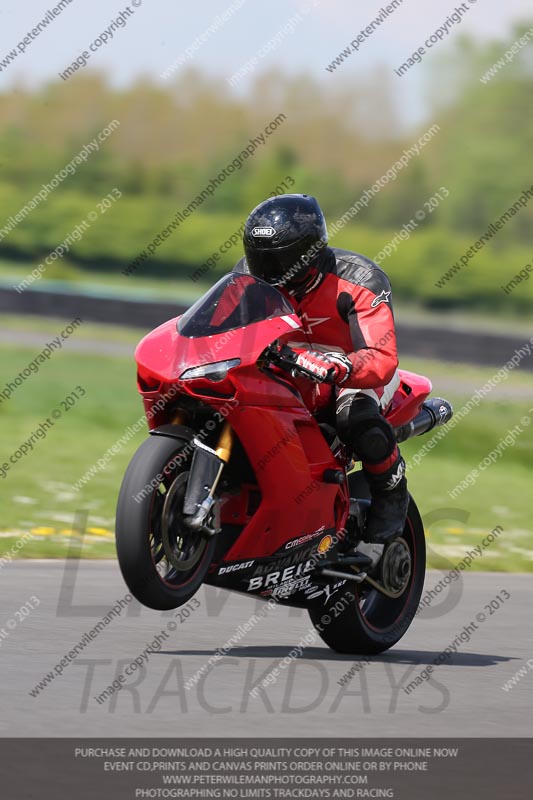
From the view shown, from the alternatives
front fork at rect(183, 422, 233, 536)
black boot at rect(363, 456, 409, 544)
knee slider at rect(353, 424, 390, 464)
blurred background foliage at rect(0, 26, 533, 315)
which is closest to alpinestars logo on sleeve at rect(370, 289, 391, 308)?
knee slider at rect(353, 424, 390, 464)

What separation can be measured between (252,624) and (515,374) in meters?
20.6

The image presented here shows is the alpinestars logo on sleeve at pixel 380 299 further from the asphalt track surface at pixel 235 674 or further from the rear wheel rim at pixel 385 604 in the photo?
the asphalt track surface at pixel 235 674

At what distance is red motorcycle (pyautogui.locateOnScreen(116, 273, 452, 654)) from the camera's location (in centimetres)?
578

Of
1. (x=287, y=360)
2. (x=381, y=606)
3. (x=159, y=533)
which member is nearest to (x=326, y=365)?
(x=287, y=360)

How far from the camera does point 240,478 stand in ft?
20.4

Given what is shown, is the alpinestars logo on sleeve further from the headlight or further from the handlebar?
the headlight

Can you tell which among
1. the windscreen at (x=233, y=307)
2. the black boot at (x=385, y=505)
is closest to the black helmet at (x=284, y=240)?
the windscreen at (x=233, y=307)

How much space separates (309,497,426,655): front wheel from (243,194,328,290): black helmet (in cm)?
139

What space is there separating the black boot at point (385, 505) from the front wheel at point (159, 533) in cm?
113

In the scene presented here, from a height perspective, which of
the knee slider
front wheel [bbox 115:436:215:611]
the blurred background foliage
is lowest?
the blurred background foliage

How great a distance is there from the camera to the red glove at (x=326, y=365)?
20.1ft

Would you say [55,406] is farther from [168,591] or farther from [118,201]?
[118,201]

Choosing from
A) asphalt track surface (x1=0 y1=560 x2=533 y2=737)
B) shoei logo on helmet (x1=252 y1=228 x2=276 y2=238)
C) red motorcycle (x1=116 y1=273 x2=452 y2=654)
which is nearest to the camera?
asphalt track surface (x1=0 y1=560 x2=533 y2=737)

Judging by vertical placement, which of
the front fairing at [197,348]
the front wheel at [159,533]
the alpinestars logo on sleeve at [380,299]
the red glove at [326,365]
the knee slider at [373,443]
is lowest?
the front wheel at [159,533]
